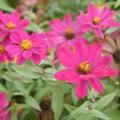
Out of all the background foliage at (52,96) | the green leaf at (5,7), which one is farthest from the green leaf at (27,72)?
the green leaf at (5,7)

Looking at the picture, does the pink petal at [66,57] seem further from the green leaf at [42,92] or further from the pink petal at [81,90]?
the green leaf at [42,92]

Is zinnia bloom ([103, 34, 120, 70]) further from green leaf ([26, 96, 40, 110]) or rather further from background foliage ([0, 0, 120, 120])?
green leaf ([26, 96, 40, 110])

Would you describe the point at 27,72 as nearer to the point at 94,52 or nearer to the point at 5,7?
the point at 94,52

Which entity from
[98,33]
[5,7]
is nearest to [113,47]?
[98,33]

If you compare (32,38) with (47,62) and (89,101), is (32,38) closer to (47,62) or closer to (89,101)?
(47,62)

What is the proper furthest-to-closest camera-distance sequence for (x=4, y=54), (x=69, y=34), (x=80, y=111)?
(x=69, y=34)
(x=4, y=54)
(x=80, y=111)
